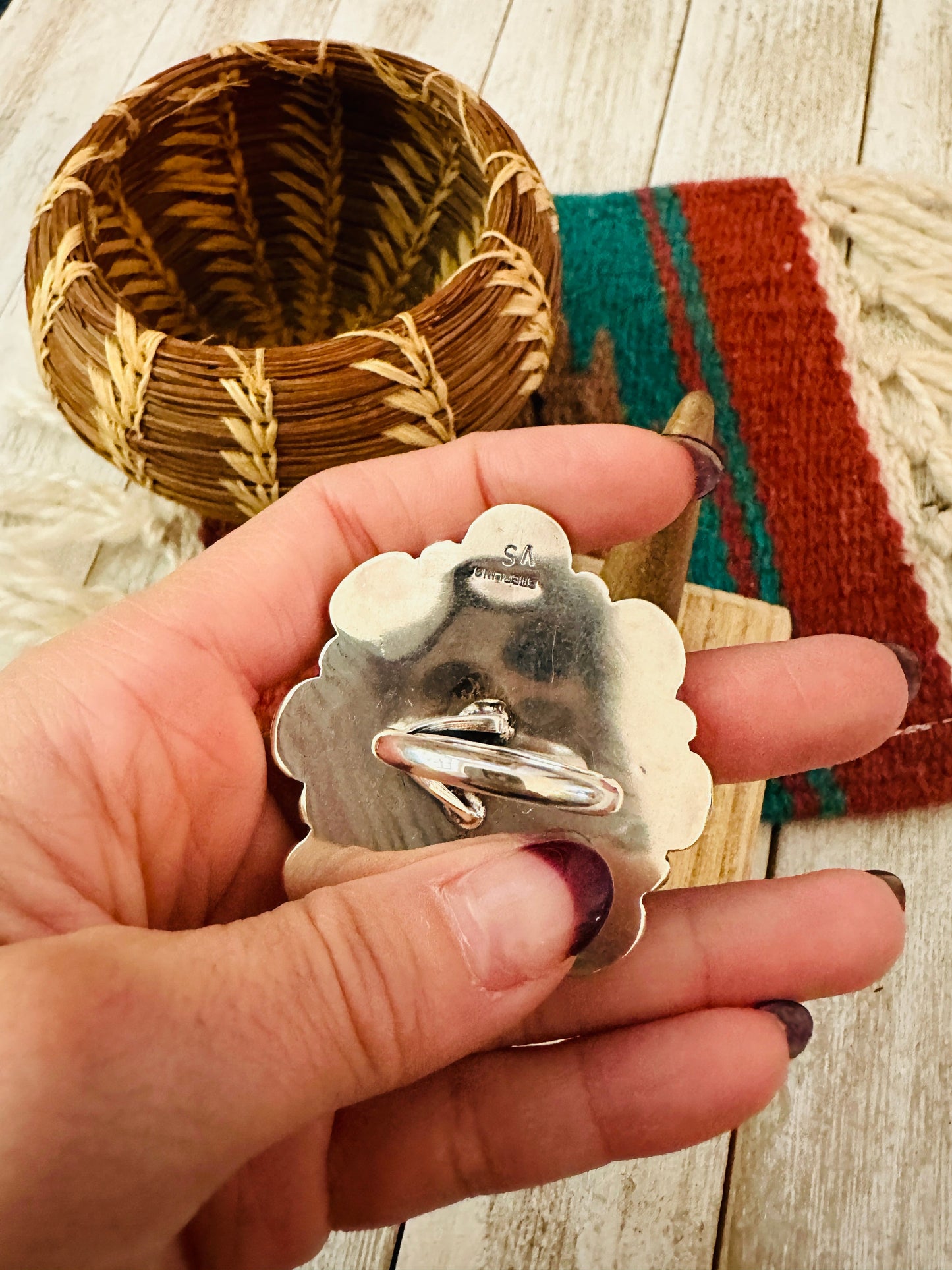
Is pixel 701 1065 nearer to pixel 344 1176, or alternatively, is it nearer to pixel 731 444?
pixel 344 1176

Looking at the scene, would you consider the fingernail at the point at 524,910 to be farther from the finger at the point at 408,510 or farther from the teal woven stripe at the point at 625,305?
the teal woven stripe at the point at 625,305

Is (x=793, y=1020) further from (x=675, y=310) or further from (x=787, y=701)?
(x=675, y=310)

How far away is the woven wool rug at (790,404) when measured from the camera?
51 cm

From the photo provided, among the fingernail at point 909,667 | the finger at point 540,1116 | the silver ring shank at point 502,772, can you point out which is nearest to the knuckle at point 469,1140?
the finger at point 540,1116

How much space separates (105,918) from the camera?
28 cm

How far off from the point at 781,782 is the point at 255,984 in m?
0.31

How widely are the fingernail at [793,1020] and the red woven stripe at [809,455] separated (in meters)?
0.17

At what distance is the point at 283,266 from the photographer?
0.56 m

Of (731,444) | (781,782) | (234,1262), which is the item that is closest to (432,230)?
(731,444)

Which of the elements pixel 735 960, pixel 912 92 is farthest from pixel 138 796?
pixel 912 92

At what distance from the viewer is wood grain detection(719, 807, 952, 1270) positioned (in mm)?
423

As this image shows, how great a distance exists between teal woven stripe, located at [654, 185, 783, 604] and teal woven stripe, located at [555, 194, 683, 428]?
0.05ft

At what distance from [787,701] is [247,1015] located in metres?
0.21

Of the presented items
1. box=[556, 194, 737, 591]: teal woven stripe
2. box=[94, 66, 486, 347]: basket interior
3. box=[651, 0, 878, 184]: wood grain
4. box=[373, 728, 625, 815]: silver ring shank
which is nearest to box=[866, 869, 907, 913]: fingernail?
box=[373, 728, 625, 815]: silver ring shank
